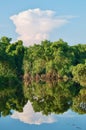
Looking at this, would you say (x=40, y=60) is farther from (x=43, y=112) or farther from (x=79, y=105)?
(x=43, y=112)


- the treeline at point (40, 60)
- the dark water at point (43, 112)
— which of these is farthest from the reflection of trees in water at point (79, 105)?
the treeline at point (40, 60)

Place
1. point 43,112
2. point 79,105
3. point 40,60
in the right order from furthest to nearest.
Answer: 1. point 40,60
2. point 79,105
3. point 43,112

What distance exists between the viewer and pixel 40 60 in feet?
177

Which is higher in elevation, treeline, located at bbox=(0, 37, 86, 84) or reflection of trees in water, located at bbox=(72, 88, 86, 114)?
treeline, located at bbox=(0, 37, 86, 84)

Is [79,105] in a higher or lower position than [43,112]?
higher

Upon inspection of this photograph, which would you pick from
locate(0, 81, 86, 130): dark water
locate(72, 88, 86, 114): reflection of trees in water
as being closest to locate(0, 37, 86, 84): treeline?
locate(0, 81, 86, 130): dark water

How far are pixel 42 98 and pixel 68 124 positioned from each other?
9.53m

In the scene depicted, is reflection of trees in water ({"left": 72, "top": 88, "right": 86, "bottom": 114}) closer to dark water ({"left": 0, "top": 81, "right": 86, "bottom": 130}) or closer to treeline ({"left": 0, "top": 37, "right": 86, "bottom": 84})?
dark water ({"left": 0, "top": 81, "right": 86, "bottom": 130})

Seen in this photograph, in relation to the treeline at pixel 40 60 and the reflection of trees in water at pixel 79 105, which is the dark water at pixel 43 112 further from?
the treeline at pixel 40 60

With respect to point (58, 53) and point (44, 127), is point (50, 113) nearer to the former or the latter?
point (44, 127)

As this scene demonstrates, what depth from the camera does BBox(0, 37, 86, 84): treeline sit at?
170ft

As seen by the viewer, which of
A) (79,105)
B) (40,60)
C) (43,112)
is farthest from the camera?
(40,60)

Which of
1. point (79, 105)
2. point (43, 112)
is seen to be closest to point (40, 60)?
point (79, 105)

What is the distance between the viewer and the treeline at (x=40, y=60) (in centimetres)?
5169
